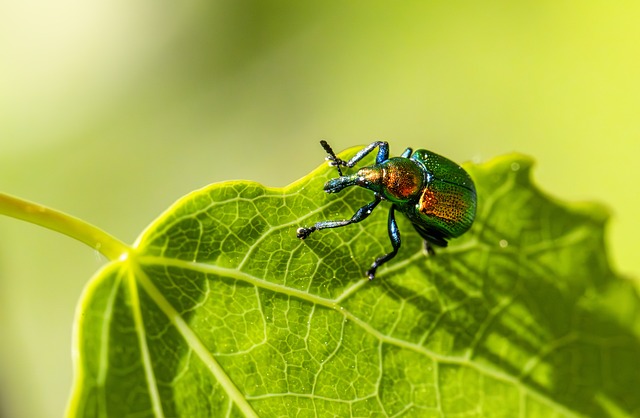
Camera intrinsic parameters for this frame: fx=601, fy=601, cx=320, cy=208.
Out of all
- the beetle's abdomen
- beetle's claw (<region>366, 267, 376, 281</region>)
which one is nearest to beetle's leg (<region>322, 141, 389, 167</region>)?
the beetle's abdomen

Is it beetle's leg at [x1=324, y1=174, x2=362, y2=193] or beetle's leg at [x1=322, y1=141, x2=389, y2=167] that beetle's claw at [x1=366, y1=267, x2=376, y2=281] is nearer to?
beetle's leg at [x1=324, y1=174, x2=362, y2=193]

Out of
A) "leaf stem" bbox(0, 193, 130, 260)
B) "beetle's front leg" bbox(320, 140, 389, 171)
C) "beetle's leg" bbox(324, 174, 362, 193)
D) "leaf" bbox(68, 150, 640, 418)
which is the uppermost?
"leaf stem" bbox(0, 193, 130, 260)

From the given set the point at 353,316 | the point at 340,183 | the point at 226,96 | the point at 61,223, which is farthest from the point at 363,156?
the point at 226,96

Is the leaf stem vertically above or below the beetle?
above

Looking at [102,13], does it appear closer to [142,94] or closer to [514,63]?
[142,94]

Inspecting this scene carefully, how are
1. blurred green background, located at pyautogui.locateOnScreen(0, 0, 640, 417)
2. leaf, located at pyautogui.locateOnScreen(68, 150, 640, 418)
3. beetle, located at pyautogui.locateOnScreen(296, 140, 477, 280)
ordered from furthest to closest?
blurred green background, located at pyautogui.locateOnScreen(0, 0, 640, 417), beetle, located at pyautogui.locateOnScreen(296, 140, 477, 280), leaf, located at pyautogui.locateOnScreen(68, 150, 640, 418)

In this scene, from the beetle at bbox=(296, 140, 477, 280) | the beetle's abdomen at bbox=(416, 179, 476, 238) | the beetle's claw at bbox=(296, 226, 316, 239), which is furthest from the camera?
the beetle's abdomen at bbox=(416, 179, 476, 238)

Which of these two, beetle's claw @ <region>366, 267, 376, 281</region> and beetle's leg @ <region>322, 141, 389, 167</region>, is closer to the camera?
beetle's claw @ <region>366, 267, 376, 281</region>

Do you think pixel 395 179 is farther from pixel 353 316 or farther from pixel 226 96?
pixel 226 96
